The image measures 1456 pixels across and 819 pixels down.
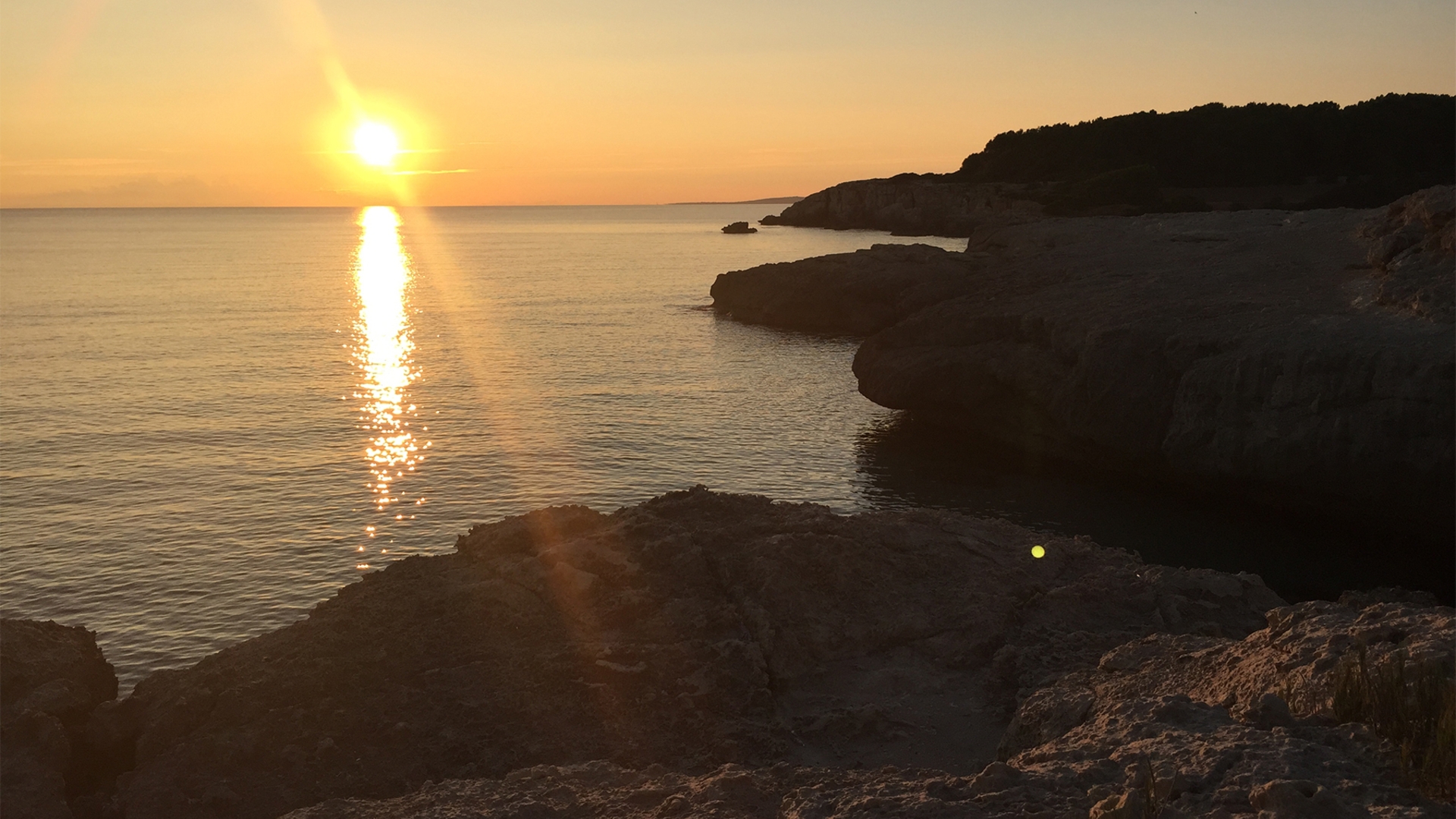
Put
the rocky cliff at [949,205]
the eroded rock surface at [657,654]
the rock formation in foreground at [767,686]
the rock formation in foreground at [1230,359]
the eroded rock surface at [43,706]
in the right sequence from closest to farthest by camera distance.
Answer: the rock formation in foreground at [767,686] < the eroded rock surface at [43,706] < the eroded rock surface at [657,654] < the rock formation in foreground at [1230,359] < the rocky cliff at [949,205]

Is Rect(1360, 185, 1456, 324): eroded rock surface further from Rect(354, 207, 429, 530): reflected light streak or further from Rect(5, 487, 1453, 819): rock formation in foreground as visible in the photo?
Rect(354, 207, 429, 530): reflected light streak

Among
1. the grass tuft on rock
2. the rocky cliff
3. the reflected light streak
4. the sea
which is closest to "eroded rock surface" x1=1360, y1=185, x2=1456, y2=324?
the sea

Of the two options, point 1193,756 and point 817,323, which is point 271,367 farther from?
point 1193,756

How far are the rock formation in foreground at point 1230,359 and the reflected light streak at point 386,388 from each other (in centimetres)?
1718

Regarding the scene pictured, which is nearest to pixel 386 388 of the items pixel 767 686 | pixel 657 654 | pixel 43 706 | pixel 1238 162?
pixel 43 706

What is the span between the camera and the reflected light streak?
116 feet

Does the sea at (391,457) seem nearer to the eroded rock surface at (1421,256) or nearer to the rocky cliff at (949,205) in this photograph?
the eroded rock surface at (1421,256)

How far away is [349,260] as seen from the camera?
157500 mm

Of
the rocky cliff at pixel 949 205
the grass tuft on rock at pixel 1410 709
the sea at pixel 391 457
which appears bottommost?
the sea at pixel 391 457

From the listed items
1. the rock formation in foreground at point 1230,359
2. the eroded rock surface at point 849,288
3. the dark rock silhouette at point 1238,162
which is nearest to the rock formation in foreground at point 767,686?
the rock formation in foreground at point 1230,359

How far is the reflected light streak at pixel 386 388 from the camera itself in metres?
35.2

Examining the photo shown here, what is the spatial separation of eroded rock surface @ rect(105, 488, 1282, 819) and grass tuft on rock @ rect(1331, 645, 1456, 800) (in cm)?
414

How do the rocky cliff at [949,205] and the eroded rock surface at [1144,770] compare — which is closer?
the eroded rock surface at [1144,770]

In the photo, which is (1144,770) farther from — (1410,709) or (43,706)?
(43,706)
